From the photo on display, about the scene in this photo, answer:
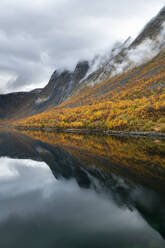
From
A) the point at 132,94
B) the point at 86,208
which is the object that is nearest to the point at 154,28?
the point at 132,94

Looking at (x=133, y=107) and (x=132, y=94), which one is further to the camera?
(x=132, y=94)

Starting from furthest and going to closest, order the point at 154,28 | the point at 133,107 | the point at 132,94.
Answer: the point at 154,28 < the point at 132,94 < the point at 133,107

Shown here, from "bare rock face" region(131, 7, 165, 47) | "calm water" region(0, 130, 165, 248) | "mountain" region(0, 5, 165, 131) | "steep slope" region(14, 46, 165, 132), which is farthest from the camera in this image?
"bare rock face" region(131, 7, 165, 47)

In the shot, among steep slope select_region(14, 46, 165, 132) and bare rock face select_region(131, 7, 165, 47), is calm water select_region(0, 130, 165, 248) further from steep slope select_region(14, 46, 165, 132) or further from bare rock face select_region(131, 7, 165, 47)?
bare rock face select_region(131, 7, 165, 47)

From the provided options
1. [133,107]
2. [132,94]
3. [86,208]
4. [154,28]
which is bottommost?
[86,208]

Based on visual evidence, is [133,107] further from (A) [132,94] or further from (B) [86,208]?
(B) [86,208]

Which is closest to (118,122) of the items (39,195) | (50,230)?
(39,195)

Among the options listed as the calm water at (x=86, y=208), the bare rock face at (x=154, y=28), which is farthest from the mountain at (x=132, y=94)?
the calm water at (x=86, y=208)

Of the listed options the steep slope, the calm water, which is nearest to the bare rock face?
the steep slope

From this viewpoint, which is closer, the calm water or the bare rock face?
the calm water

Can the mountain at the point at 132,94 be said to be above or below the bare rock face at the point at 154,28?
below

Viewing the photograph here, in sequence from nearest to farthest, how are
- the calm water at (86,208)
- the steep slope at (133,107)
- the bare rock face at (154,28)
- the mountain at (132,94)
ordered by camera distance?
the calm water at (86,208)
the steep slope at (133,107)
the mountain at (132,94)
the bare rock face at (154,28)

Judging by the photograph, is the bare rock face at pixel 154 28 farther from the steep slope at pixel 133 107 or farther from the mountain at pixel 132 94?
the steep slope at pixel 133 107

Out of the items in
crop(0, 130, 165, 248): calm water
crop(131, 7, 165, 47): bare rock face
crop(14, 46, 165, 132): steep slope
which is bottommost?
crop(0, 130, 165, 248): calm water
